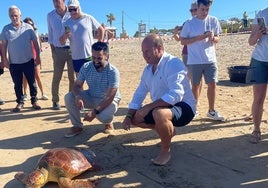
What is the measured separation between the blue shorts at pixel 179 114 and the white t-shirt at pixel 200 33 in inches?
60.0

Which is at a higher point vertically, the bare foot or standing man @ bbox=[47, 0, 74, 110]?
standing man @ bbox=[47, 0, 74, 110]

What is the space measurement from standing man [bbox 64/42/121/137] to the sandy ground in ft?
1.02

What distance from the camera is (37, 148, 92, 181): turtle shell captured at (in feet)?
13.1

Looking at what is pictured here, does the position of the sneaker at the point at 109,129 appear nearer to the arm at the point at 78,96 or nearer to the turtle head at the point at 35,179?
the arm at the point at 78,96

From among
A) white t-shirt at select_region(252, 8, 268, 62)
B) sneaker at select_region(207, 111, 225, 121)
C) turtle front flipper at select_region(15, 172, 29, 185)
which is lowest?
turtle front flipper at select_region(15, 172, 29, 185)

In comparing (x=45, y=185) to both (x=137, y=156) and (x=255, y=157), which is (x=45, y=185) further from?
(x=255, y=157)

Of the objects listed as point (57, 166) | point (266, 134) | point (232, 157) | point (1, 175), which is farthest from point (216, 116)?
point (1, 175)

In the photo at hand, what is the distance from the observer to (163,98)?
4.20m

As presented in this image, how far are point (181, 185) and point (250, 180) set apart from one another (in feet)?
2.33

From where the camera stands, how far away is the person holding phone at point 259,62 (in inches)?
181

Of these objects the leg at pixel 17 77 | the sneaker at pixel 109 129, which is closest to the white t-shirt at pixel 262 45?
the sneaker at pixel 109 129

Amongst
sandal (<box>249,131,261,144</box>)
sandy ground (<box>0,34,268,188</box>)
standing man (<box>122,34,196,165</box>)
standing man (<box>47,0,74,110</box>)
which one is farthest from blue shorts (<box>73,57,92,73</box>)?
sandal (<box>249,131,261,144</box>)

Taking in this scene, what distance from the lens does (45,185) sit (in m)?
4.05

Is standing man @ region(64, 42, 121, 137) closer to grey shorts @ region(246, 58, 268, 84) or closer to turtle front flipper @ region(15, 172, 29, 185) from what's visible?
turtle front flipper @ region(15, 172, 29, 185)
